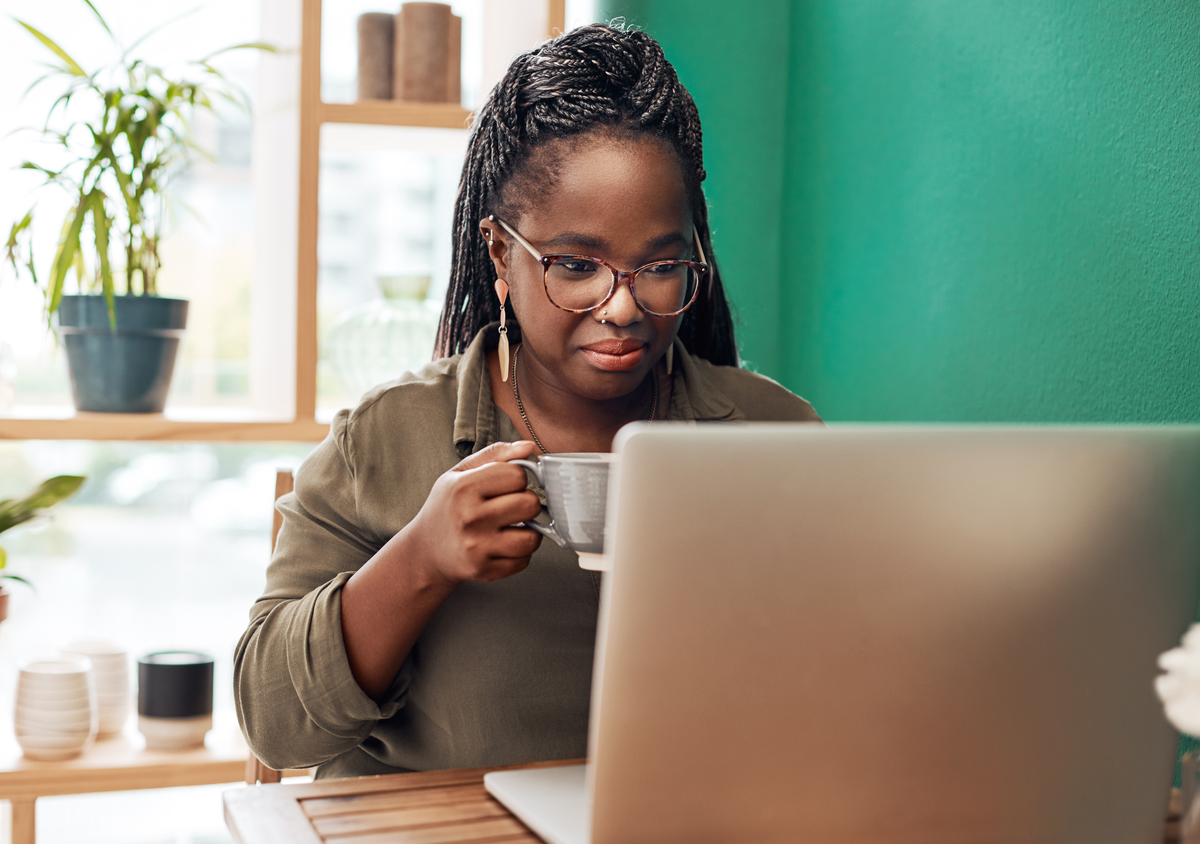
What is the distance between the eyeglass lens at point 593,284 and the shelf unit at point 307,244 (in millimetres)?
834

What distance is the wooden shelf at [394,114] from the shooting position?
5.82ft

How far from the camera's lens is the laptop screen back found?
21.8 inches

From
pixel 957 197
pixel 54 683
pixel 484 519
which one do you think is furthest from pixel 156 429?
pixel 957 197

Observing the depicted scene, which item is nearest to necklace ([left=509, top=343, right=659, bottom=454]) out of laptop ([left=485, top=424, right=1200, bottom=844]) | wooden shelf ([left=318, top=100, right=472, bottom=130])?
laptop ([left=485, top=424, right=1200, bottom=844])

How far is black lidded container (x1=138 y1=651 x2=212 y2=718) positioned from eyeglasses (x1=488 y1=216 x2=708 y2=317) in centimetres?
100

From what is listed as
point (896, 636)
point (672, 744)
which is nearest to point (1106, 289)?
point (896, 636)

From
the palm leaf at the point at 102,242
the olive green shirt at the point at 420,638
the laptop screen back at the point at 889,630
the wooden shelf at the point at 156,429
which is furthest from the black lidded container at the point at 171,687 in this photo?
the laptop screen back at the point at 889,630

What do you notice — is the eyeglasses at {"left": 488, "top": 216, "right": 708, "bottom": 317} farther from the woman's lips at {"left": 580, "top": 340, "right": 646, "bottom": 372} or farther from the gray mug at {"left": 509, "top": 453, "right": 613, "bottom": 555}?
the gray mug at {"left": 509, "top": 453, "right": 613, "bottom": 555}

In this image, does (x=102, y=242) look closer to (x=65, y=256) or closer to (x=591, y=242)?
(x=65, y=256)

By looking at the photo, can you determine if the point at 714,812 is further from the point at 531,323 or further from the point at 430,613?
the point at 531,323

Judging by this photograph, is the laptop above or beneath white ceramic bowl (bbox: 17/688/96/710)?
above

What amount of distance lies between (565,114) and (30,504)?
105 cm

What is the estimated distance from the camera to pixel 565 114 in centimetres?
108

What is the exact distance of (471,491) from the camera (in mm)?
780
